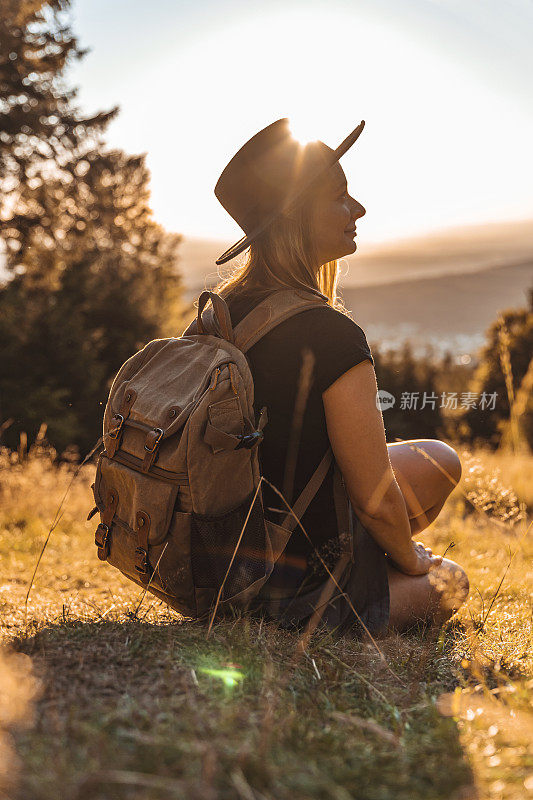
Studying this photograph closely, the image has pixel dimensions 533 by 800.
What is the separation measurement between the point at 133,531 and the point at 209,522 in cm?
26

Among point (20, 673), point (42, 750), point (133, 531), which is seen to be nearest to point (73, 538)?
point (133, 531)

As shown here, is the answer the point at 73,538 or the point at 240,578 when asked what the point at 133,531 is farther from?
the point at 73,538

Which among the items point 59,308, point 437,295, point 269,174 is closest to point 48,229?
point 59,308

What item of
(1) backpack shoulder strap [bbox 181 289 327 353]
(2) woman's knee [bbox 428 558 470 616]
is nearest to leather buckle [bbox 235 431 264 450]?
(1) backpack shoulder strap [bbox 181 289 327 353]

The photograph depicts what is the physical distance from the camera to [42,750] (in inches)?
46.5

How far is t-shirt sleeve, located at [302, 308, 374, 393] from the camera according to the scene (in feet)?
6.29

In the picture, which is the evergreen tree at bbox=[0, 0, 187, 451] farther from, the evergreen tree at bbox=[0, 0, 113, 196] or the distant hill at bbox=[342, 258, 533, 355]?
the distant hill at bbox=[342, 258, 533, 355]

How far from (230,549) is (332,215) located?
116 centimetres

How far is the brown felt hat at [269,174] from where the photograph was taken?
215 centimetres

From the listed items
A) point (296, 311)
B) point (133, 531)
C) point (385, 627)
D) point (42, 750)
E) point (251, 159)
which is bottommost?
point (385, 627)

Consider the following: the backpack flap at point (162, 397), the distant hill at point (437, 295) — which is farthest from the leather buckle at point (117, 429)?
the distant hill at point (437, 295)

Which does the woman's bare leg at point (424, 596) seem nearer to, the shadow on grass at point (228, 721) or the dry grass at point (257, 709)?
the dry grass at point (257, 709)

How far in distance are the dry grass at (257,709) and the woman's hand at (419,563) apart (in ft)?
0.77

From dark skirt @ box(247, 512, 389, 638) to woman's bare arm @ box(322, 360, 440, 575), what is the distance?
105 mm
